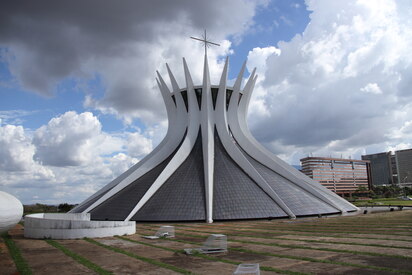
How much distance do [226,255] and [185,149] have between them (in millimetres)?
21519


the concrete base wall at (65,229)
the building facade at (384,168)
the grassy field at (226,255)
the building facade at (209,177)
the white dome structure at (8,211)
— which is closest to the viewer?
the grassy field at (226,255)

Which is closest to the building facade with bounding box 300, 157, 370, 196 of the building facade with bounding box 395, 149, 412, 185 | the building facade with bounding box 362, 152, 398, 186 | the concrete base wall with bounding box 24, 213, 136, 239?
the building facade with bounding box 395, 149, 412, 185

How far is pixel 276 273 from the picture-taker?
840 cm

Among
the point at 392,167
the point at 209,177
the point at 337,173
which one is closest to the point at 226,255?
the point at 209,177

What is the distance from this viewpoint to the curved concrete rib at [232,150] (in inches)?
1054

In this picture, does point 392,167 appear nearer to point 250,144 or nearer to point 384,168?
point 384,168

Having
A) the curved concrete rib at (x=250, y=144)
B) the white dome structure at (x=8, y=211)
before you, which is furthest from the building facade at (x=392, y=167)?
the white dome structure at (x=8, y=211)

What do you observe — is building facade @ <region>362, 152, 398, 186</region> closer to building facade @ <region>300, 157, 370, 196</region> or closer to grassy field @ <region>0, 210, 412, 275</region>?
building facade @ <region>300, 157, 370, 196</region>

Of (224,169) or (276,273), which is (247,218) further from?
(276,273)

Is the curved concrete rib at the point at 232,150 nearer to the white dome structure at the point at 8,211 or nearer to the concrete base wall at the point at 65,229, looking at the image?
the concrete base wall at the point at 65,229

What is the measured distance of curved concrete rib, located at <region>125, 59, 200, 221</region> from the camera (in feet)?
88.7

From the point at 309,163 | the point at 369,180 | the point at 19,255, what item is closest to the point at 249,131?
the point at 19,255

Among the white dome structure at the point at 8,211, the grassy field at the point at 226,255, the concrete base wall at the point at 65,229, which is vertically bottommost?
the grassy field at the point at 226,255

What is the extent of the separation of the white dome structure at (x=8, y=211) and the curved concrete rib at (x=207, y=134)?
47.4ft
